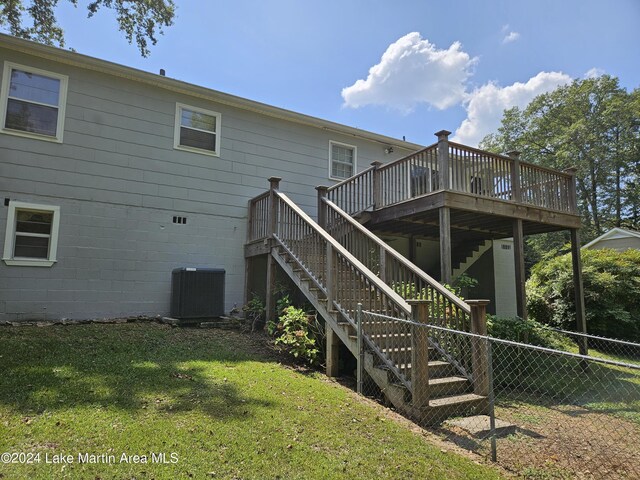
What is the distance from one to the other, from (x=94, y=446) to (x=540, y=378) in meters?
7.24

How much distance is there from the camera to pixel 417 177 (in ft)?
27.3

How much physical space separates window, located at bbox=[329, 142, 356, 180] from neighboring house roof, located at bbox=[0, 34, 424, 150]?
1.38 feet

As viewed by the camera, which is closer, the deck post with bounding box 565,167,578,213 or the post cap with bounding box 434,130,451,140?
the post cap with bounding box 434,130,451,140

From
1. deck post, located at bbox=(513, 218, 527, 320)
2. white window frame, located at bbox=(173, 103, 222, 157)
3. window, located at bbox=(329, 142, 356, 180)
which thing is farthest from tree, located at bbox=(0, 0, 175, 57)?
deck post, located at bbox=(513, 218, 527, 320)

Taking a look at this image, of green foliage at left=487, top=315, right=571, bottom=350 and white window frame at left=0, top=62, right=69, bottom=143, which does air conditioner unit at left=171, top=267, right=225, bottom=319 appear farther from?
green foliage at left=487, top=315, right=571, bottom=350

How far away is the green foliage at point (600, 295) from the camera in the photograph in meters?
10.9

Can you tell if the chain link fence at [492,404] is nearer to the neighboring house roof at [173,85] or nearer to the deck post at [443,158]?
the deck post at [443,158]

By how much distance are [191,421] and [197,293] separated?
185 inches

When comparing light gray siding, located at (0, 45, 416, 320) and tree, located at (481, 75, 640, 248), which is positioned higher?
tree, located at (481, 75, 640, 248)

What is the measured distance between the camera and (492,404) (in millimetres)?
3451

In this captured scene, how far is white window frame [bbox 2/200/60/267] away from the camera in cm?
691

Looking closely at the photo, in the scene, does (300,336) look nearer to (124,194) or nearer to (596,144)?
(124,194)

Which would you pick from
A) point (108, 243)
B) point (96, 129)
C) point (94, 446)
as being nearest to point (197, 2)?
point (96, 129)

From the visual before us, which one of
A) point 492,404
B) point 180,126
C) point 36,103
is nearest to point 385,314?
point 492,404
